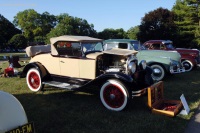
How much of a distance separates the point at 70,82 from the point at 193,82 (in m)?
5.27

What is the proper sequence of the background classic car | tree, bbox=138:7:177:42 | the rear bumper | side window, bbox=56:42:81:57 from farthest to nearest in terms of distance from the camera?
tree, bbox=138:7:177:42 → the background classic car → the rear bumper → side window, bbox=56:42:81:57

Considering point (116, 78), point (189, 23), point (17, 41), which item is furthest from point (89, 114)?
point (17, 41)

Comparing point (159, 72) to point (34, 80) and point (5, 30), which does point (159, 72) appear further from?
point (5, 30)

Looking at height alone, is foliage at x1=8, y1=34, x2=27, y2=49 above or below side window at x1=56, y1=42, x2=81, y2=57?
above

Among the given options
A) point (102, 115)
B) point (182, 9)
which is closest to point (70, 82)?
point (102, 115)

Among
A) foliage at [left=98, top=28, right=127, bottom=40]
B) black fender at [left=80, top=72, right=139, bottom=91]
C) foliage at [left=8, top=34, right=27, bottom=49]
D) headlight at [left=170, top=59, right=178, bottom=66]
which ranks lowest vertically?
black fender at [left=80, top=72, right=139, bottom=91]

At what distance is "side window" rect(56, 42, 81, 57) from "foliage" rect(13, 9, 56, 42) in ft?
191

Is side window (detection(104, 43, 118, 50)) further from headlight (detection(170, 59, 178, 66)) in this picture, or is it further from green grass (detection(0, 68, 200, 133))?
green grass (detection(0, 68, 200, 133))

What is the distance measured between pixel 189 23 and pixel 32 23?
46.6m

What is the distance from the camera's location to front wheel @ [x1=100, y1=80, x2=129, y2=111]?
18.5 ft

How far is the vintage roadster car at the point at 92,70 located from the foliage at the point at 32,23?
58146 mm

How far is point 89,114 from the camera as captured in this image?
18.1ft

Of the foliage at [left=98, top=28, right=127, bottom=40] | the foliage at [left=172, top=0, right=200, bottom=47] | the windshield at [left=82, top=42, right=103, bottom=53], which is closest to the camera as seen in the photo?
the windshield at [left=82, top=42, right=103, bottom=53]

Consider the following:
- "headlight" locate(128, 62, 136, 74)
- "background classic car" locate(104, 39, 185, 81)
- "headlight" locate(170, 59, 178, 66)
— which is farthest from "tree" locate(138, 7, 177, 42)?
"headlight" locate(128, 62, 136, 74)
